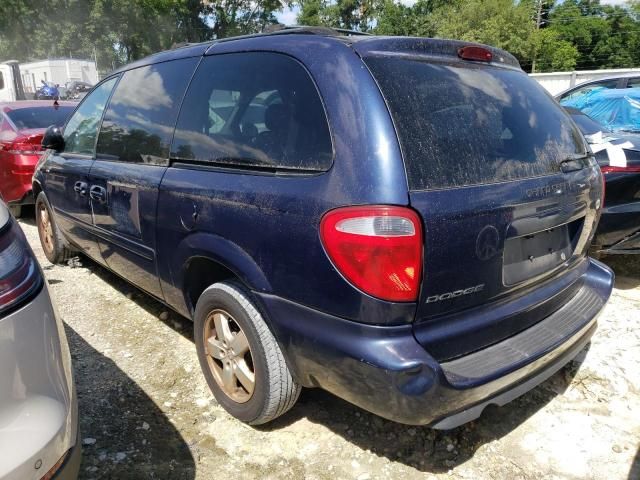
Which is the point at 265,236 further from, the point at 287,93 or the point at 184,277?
the point at 184,277

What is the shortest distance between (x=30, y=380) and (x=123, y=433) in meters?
1.21

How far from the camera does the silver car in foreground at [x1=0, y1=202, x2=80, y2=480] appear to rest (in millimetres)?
→ 1362

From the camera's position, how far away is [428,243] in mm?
1785

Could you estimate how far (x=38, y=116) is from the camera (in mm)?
6605

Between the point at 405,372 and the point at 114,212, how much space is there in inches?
85.7

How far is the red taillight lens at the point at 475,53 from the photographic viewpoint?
2311 mm

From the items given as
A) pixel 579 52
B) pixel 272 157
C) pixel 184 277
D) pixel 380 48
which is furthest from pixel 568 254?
pixel 579 52

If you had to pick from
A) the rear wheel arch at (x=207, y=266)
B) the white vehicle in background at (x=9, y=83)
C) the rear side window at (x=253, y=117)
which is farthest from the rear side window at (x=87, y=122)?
the white vehicle in background at (x=9, y=83)

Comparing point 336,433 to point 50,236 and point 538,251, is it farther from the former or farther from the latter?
point 50,236

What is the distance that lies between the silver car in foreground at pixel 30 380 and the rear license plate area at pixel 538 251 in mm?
1613

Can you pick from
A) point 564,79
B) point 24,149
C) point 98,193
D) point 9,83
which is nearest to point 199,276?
point 98,193

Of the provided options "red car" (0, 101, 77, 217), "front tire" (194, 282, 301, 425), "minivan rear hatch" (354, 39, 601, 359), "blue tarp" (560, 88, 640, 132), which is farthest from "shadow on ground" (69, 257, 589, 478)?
"blue tarp" (560, 88, 640, 132)

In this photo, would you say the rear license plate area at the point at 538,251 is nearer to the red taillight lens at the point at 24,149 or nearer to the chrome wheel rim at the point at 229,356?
the chrome wheel rim at the point at 229,356

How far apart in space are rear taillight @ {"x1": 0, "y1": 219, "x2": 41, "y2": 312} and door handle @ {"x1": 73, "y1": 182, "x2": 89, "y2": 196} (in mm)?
1929
